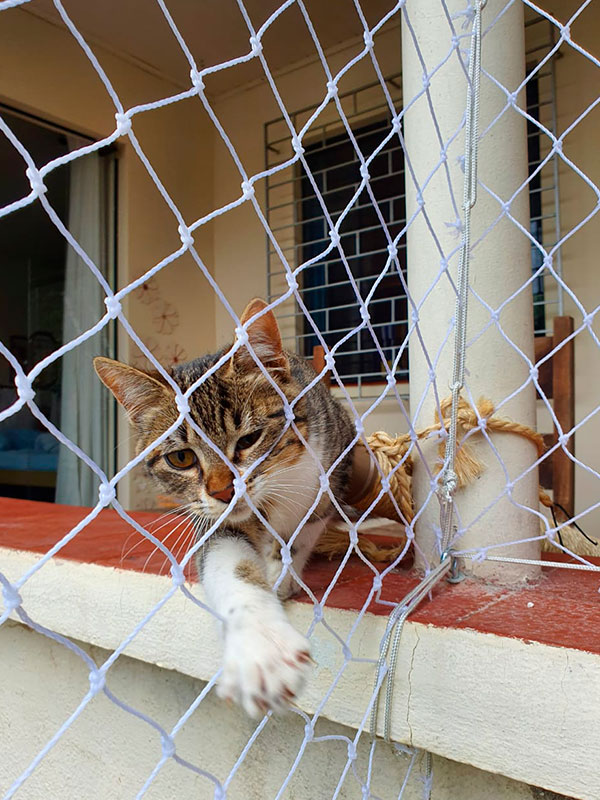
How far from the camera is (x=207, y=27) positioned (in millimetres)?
2627

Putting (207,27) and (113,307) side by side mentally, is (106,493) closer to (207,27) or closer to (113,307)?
(113,307)

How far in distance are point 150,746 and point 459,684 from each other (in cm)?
47

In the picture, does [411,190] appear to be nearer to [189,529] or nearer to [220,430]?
[220,430]

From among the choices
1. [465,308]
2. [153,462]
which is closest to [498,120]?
[465,308]

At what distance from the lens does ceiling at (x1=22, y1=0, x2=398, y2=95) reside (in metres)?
2.49

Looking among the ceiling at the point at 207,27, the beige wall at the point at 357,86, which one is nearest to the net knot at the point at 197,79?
the beige wall at the point at 357,86

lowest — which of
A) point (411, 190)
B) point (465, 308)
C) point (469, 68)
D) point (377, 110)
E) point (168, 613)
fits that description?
point (168, 613)

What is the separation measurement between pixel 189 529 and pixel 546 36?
2.17m

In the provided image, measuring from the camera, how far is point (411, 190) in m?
0.89

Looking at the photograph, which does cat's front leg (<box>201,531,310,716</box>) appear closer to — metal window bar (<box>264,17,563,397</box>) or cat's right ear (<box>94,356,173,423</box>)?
cat's right ear (<box>94,356,173,423</box>)

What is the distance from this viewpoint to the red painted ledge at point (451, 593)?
654 millimetres

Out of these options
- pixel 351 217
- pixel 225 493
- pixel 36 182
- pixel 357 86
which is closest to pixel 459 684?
pixel 225 493

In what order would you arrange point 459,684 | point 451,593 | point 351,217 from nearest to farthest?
point 459,684
point 451,593
point 351,217

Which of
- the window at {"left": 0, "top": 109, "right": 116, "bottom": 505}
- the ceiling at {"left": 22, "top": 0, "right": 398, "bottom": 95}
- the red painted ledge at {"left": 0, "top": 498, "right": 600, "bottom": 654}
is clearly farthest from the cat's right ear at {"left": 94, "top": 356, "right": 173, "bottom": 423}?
the ceiling at {"left": 22, "top": 0, "right": 398, "bottom": 95}
